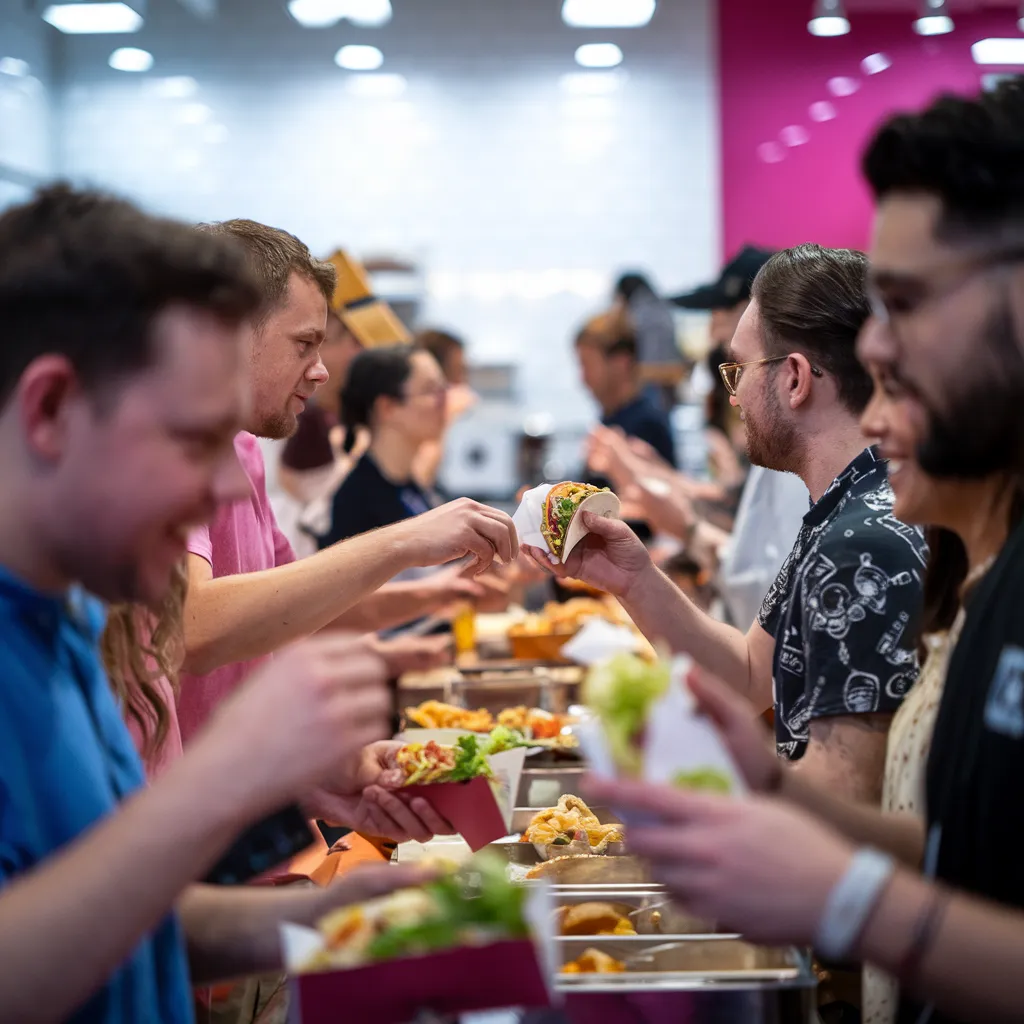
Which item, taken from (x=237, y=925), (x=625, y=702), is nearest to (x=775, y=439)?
(x=625, y=702)

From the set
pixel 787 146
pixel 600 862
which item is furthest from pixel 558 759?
pixel 787 146

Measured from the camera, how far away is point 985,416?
3.90ft

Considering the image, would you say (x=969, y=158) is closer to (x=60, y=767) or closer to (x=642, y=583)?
(x=60, y=767)

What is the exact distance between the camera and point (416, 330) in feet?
31.0

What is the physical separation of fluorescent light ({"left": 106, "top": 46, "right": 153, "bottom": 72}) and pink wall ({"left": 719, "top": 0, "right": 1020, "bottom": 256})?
4751mm

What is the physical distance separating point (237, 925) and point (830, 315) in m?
1.46

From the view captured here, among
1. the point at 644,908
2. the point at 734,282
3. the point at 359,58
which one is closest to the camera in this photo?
the point at 644,908

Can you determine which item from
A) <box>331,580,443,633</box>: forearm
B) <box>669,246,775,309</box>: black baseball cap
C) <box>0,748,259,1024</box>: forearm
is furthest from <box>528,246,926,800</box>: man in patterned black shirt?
<box>669,246,775,309</box>: black baseball cap

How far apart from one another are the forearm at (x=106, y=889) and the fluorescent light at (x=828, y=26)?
9.37m

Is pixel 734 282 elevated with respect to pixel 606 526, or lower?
elevated

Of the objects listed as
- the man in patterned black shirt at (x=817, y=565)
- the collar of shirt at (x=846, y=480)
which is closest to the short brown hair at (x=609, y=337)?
the man in patterned black shirt at (x=817, y=565)

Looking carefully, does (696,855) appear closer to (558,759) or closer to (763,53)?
(558,759)

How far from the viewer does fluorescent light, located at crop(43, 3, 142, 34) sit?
938 centimetres

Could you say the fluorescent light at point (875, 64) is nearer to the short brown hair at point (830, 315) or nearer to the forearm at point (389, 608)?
the forearm at point (389, 608)
